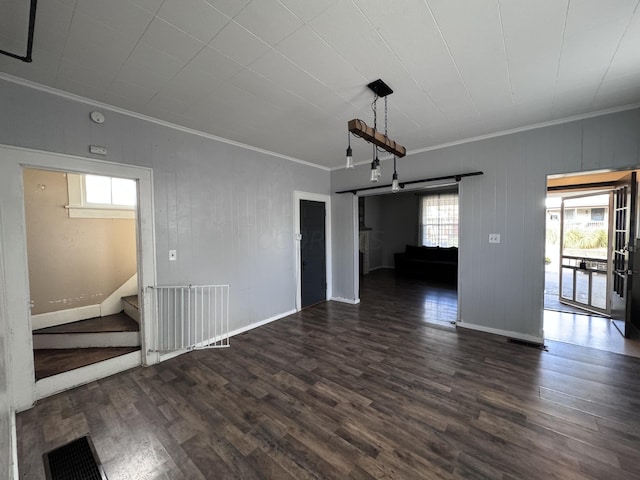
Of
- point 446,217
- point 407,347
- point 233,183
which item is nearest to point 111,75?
point 233,183

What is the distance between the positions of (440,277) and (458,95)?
5.74 metres

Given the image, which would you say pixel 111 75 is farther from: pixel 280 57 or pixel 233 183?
pixel 233 183

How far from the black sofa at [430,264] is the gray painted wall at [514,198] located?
3.39m

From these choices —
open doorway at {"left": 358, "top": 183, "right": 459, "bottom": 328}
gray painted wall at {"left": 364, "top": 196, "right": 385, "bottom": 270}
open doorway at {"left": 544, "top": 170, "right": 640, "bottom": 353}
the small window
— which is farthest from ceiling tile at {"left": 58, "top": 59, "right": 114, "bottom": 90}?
gray painted wall at {"left": 364, "top": 196, "right": 385, "bottom": 270}

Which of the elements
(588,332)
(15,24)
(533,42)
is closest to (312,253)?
(533,42)

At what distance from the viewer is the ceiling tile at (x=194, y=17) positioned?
57.0 inches

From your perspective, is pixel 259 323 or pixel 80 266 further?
pixel 259 323

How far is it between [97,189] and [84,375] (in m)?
2.67

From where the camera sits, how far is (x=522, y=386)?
2.40 metres

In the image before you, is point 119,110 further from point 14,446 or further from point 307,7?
point 14,446

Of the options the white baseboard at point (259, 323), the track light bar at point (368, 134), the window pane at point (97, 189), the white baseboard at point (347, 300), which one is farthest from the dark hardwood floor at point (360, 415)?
the window pane at point (97, 189)

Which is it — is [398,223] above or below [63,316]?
above

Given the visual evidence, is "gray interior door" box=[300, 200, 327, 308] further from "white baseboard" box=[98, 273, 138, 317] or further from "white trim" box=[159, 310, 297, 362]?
"white baseboard" box=[98, 273, 138, 317]

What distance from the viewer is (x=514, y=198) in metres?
3.46
